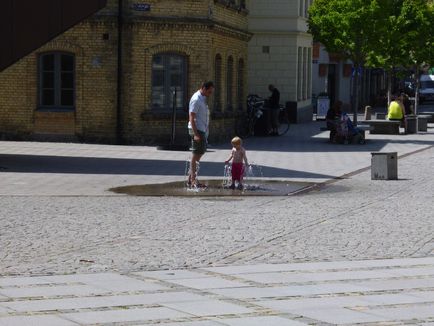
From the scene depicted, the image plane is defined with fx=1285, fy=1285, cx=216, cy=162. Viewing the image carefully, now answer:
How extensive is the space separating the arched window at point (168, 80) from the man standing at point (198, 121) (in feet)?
45.5

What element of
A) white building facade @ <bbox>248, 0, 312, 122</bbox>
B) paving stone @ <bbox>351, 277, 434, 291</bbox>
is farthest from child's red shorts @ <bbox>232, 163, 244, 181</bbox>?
A: white building facade @ <bbox>248, 0, 312, 122</bbox>

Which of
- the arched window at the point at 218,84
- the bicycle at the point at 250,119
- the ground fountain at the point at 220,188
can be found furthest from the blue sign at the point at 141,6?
the ground fountain at the point at 220,188

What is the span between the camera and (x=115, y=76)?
34438mm

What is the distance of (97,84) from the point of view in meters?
34.5

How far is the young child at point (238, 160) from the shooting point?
2091 cm

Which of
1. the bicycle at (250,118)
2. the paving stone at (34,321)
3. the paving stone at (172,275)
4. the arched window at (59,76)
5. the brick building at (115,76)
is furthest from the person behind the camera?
the bicycle at (250,118)

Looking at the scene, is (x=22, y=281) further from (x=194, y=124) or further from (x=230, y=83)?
(x=230, y=83)

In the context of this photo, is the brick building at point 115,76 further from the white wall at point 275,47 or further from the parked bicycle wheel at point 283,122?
the white wall at point 275,47

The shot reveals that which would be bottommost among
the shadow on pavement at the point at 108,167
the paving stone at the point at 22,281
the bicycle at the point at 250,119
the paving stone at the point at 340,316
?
the paving stone at the point at 340,316

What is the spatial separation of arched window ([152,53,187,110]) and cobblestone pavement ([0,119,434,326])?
9040 mm

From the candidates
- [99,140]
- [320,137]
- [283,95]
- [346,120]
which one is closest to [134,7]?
[99,140]

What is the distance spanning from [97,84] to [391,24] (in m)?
16.5

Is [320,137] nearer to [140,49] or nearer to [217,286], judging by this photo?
[140,49]

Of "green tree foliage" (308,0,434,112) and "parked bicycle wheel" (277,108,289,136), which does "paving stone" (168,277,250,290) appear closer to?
"parked bicycle wheel" (277,108,289,136)
